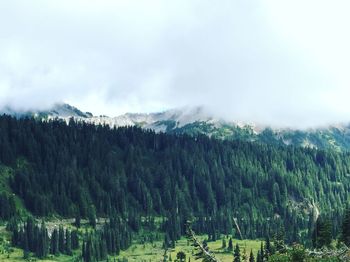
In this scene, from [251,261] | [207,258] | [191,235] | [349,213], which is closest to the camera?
[191,235]

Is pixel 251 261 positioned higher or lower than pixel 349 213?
lower

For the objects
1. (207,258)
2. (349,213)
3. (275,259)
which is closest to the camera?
(207,258)

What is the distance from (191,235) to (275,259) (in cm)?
4447

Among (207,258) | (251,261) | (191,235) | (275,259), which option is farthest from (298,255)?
(251,261)

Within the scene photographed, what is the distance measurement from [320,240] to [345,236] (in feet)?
47.8

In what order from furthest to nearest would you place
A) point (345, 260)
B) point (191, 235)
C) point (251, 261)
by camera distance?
point (251, 261) < point (345, 260) < point (191, 235)

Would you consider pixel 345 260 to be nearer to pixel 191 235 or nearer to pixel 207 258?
pixel 207 258

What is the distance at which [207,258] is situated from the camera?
36.0 m

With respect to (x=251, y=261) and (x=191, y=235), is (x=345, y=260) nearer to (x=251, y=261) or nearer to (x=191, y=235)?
(x=191, y=235)

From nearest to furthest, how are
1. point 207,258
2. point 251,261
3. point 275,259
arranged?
1. point 207,258
2. point 275,259
3. point 251,261

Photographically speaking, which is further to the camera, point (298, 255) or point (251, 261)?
point (251, 261)

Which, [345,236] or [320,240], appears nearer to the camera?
[345,236]

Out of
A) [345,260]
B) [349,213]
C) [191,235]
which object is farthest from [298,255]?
[349,213]

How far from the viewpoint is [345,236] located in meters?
144
